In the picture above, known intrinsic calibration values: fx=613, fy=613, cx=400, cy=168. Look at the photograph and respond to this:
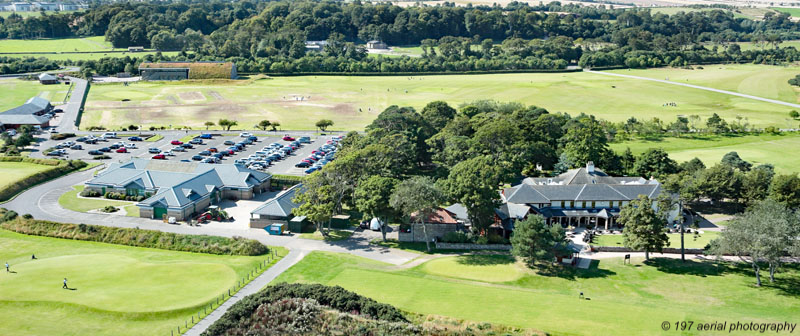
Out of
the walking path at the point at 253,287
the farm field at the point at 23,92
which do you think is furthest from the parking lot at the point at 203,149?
the farm field at the point at 23,92

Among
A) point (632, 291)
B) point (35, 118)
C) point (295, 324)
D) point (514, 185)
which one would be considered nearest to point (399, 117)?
point (514, 185)

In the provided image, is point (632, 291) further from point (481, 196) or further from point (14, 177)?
point (14, 177)

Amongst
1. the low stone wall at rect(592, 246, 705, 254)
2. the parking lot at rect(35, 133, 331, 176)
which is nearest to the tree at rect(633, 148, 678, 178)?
the low stone wall at rect(592, 246, 705, 254)

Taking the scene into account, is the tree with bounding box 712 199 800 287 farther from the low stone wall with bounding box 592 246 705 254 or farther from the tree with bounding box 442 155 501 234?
the tree with bounding box 442 155 501 234

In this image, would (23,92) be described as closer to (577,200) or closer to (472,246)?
(472,246)

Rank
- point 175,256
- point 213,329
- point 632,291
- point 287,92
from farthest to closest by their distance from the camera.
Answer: point 287,92, point 175,256, point 632,291, point 213,329

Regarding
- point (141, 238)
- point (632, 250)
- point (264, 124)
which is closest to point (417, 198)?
point (632, 250)
